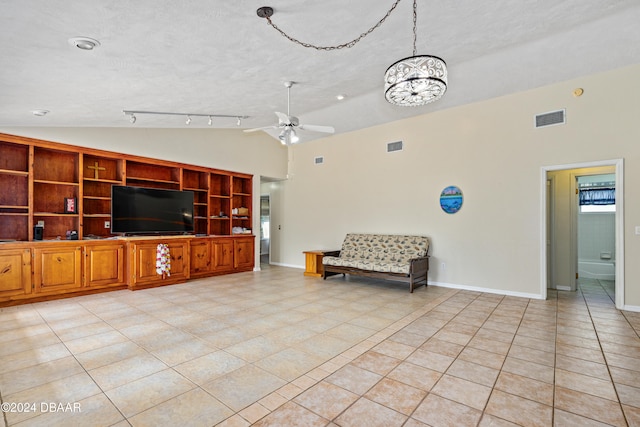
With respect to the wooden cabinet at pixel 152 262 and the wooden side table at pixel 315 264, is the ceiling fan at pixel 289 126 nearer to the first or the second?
the wooden side table at pixel 315 264

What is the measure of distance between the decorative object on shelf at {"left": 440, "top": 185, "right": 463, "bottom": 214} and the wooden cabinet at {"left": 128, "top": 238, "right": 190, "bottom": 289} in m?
5.08

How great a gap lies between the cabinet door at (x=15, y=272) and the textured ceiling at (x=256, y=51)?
5.96ft

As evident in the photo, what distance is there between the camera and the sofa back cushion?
239 inches

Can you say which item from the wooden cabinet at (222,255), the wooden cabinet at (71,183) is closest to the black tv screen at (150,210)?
the wooden cabinet at (71,183)

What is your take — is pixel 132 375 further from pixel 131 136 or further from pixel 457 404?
pixel 131 136

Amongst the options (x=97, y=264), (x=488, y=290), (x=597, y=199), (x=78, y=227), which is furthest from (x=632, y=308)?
(x=78, y=227)

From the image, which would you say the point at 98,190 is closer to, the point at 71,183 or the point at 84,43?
the point at 71,183

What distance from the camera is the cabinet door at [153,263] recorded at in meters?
5.58

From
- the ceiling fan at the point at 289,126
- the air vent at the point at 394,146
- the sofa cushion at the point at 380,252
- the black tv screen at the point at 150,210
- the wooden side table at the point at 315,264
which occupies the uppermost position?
the air vent at the point at 394,146

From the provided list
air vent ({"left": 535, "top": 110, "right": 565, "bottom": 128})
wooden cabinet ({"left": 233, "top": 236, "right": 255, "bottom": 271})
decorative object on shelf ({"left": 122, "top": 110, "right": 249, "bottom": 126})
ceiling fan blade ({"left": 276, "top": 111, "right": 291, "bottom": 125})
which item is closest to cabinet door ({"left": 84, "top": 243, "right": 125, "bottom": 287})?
decorative object on shelf ({"left": 122, "top": 110, "right": 249, "bottom": 126})

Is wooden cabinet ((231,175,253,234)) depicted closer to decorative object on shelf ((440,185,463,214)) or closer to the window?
decorative object on shelf ((440,185,463,214))

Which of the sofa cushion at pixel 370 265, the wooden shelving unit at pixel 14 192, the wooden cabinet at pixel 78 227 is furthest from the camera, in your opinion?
the sofa cushion at pixel 370 265

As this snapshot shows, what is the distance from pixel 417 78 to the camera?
2.37 metres

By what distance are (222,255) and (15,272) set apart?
3.38 meters
